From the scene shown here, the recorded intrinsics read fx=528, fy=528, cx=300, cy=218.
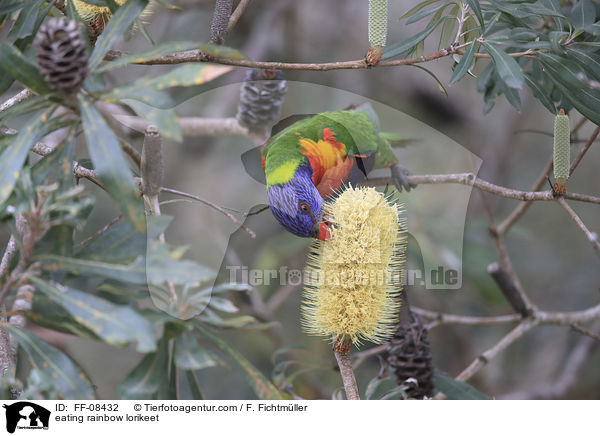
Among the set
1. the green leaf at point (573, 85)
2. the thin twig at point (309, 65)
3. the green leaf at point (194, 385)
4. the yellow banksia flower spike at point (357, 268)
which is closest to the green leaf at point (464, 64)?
the thin twig at point (309, 65)

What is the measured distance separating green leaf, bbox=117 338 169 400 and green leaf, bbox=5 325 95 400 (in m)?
0.06

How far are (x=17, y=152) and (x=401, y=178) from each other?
783 mm

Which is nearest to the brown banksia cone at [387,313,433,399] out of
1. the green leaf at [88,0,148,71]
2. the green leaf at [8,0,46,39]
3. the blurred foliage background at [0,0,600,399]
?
the blurred foliage background at [0,0,600,399]

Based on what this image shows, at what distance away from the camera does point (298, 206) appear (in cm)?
110

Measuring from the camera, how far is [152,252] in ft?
2.67

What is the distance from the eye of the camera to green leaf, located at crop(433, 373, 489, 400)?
1.31 metres

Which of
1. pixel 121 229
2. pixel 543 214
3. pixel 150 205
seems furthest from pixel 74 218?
pixel 543 214

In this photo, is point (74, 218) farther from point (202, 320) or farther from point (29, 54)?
point (29, 54)

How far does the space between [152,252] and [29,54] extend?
50 centimetres

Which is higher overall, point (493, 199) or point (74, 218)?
point (493, 199)

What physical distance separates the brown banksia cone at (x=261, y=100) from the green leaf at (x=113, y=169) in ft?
1.54

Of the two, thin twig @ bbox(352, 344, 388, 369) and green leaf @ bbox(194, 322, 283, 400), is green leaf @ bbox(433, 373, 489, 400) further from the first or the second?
green leaf @ bbox(194, 322, 283, 400)

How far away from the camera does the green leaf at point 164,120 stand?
743 mm

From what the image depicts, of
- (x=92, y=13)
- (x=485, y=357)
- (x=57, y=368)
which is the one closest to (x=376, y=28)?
(x=92, y=13)
